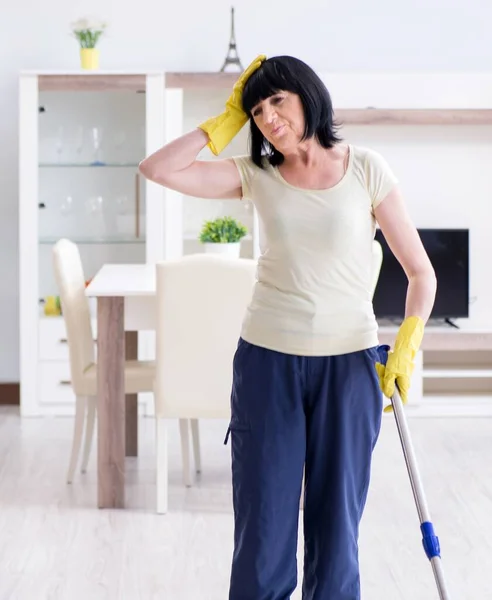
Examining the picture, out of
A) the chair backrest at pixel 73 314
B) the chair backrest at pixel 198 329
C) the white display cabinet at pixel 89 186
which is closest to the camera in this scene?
the chair backrest at pixel 198 329

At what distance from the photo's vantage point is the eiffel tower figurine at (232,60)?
4.91m

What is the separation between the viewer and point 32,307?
491 cm

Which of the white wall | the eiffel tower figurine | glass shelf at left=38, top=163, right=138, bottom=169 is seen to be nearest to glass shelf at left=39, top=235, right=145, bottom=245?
glass shelf at left=38, top=163, right=138, bottom=169

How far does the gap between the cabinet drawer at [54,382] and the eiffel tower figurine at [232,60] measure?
157 centimetres

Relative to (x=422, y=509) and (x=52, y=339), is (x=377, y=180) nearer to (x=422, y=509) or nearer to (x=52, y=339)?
(x=422, y=509)

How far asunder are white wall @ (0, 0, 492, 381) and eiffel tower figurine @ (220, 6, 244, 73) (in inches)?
3.8

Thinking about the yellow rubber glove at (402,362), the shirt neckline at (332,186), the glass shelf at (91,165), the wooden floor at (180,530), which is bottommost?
the wooden floor at (180,530)

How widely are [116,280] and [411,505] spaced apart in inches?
51.1

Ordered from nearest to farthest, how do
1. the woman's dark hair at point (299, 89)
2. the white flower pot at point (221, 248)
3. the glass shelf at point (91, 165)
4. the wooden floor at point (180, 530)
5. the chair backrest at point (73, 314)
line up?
the woman's dark hair at point (299, 89) → the wooden floor at point (180, 530) → the chair backrest at point (73, 314) → the white flower pot at point (221, 248) → the glass shelf at point (91, 165)

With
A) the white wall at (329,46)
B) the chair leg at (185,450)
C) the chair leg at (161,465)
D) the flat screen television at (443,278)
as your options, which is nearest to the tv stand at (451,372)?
the flat screen television at (443,278)

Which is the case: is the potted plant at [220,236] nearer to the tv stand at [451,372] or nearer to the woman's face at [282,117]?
the tv stand at [451,372]

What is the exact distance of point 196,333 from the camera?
11.0 feet

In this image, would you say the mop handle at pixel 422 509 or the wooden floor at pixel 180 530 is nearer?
the mop handle at pixel 422 509

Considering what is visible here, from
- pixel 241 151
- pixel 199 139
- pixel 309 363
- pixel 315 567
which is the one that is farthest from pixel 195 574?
pixel 241 151
